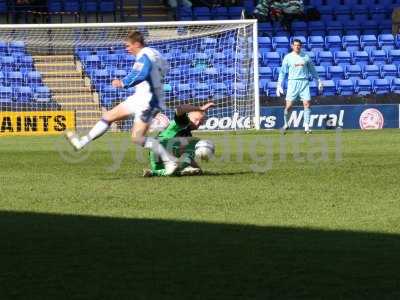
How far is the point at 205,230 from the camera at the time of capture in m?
8.38

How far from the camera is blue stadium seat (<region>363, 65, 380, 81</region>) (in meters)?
32.9

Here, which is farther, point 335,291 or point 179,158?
point 179,158

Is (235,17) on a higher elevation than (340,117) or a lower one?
higher

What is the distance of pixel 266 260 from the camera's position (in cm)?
693

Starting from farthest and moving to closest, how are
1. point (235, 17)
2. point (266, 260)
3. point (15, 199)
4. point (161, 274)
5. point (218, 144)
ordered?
point (235, 17)
point (218, 144)
point (15, 199)
point (266, 260)
point (161, 274)

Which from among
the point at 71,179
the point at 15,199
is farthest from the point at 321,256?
the point at 71,179

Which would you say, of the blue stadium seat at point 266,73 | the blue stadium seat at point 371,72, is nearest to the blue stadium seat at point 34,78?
the blue stadium seat at point 266,73

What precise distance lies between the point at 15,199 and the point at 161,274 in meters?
4.59

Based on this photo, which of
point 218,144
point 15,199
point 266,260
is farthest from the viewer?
point 218,144

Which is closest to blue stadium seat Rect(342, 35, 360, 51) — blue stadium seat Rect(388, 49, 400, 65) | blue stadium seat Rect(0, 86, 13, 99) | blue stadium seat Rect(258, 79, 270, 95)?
blue stadium seat Rect(388, 49, 400, 65)

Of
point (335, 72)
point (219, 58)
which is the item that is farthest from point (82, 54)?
point (335, 72)

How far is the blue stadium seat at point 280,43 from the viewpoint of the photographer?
107 feet

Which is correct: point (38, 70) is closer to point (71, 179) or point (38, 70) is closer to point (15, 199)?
point (71, 179)

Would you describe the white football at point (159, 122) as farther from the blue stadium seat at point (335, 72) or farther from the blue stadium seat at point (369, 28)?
the blue stadium seat at point (369, 28)
